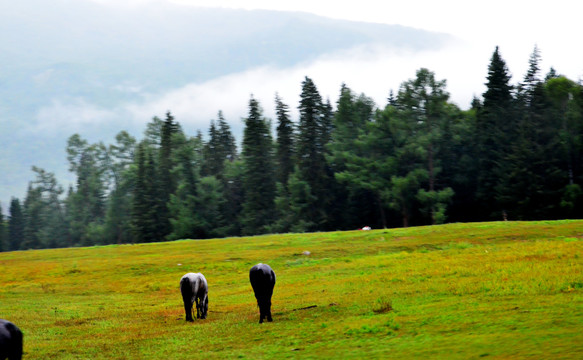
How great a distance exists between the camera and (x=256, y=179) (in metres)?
109

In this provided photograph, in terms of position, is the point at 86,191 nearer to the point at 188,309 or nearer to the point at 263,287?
the point at 188,309

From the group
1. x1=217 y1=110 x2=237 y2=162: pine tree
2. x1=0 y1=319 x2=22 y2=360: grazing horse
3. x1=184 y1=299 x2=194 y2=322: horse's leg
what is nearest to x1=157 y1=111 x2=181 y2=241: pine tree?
x1=217 y1=110 x2=237 y2=162: pine tree

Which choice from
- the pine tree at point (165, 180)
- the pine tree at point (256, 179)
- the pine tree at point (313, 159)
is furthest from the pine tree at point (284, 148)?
the pine tree at point (165, 180)

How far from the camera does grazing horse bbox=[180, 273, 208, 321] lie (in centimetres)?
2416

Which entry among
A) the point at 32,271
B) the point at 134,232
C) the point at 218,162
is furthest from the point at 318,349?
the point at 218,162

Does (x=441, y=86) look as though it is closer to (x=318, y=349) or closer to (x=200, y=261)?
(x=200, y=261)

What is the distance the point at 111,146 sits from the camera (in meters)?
165

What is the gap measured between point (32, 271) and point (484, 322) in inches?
1786

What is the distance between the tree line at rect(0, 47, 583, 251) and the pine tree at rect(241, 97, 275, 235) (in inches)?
8.5

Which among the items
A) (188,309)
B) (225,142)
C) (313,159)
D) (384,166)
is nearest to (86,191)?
(225,142)

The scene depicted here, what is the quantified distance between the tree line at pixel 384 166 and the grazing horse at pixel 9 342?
71.9 metres

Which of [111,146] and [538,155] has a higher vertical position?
[111,146]

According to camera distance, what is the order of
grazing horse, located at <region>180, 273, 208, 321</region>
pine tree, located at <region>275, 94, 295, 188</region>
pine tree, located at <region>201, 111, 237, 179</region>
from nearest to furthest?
grazing horse, located at <region>180, 273, 208, 321</region>
pine tree, located at <region>275, 94, 295, 188</region>
pine tree, located at <region>201, 111, 237, 179</region>

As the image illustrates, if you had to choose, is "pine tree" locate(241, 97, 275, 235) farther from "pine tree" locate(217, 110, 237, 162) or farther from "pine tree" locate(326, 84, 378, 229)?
"pine tree" locate(217, 110, 237, 162)
